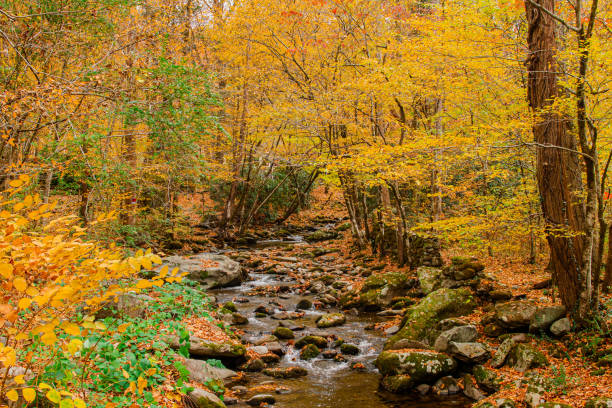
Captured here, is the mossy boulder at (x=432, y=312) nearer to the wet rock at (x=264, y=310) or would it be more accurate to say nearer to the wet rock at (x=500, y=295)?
the wet rock at (x=500, y=295)

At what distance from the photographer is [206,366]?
6.15 metres

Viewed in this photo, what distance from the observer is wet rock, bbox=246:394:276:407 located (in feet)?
18.2

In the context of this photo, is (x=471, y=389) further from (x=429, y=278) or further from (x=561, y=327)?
(x=429, y=278)

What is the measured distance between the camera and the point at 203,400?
468 cm

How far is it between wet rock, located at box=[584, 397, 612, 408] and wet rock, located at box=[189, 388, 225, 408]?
14.4ft

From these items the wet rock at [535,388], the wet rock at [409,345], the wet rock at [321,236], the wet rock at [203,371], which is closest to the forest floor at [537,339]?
the wet rock at [535,388]

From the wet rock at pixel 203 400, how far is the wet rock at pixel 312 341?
3.24m

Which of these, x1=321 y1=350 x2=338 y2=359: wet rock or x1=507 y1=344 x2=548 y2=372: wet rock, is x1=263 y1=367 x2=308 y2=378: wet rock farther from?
x1=507 y1=344 x2=548 y2=372: wet rock

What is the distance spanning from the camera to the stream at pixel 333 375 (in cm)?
578

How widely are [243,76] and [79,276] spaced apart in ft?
54.3

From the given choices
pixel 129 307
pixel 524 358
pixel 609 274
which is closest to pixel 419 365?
pixel 524 358

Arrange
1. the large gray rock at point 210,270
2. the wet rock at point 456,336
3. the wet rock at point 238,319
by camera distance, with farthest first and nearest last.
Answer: the large gray rock at point 210,270
the wet rock at point 238,319
the wet rock at point 456,336

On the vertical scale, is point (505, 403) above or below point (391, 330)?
above

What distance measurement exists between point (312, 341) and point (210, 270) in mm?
5658
